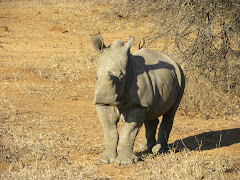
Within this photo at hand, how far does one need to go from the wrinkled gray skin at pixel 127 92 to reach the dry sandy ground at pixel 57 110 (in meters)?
0.35

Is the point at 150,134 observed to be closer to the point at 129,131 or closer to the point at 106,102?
the point at 129,131

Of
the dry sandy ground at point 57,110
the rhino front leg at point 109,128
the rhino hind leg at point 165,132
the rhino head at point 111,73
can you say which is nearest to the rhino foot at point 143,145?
the rhino hind leg at point 165,132

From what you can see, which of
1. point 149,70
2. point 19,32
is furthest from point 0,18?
point 149,70

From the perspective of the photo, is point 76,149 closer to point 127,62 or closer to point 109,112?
point 109,112

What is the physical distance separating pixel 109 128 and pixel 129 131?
268 mm

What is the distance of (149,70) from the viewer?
5.95 meters

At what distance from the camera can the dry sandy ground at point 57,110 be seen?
6.22 metres

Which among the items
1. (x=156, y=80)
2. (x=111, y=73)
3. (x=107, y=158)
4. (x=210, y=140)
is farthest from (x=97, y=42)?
(x=210, y=140)

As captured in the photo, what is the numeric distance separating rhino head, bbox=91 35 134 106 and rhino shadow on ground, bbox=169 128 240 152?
2232 millimetres

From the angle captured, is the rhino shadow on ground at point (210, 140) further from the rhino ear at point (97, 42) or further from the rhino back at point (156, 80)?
the rhino ear at point (97, 42)

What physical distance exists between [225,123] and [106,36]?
11099mm

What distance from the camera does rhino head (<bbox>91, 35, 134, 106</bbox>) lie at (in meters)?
5.05

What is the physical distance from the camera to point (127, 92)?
17.9 ft

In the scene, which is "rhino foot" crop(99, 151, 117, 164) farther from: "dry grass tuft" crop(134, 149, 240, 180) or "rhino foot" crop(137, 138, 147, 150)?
"rhino foot" crop(137, 138, 147, 150)
